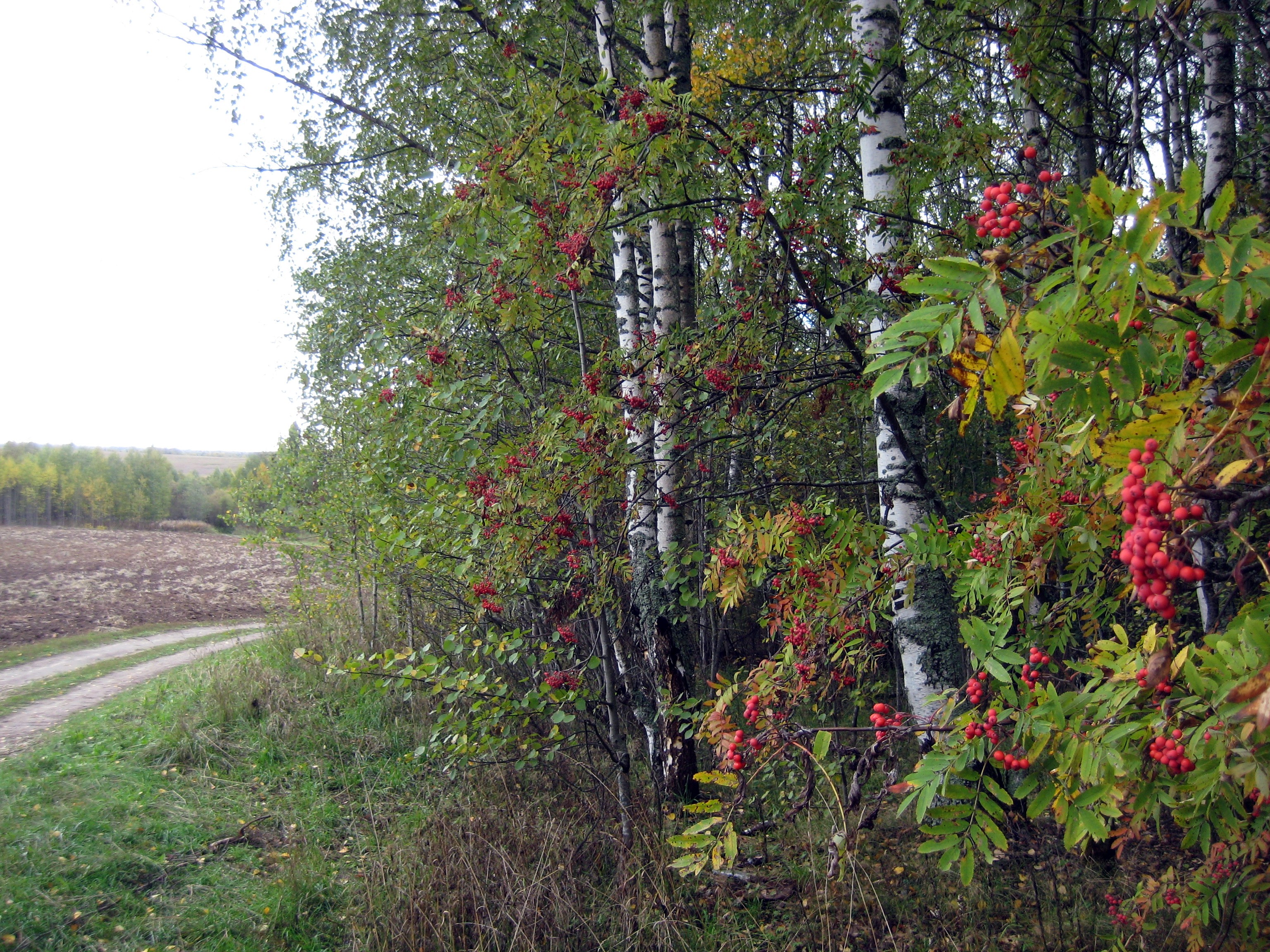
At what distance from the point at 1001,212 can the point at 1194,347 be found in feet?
1.38

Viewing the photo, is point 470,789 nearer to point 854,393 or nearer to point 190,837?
point 190,837

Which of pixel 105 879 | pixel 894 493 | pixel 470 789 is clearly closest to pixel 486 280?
pixel 894 493

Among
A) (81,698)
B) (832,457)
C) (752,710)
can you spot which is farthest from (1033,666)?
(81,698)

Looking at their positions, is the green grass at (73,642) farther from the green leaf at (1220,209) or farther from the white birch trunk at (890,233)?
the green leaf at (1220,209)

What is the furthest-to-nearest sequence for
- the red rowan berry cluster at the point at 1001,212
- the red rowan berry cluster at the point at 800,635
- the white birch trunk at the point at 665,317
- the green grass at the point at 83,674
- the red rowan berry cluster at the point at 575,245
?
the green grass at the point at 83,674, the white birch trunk at the point at 665,317, the red rowan berry cluster at the point at 575,245, the red rowan berry cluster at the point at 800,635, the red rowan berry cluster at the point at 1001,212

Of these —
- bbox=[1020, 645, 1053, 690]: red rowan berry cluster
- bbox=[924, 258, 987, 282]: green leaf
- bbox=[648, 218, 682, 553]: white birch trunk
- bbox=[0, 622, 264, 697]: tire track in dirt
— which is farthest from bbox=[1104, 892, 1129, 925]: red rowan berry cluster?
bbox=[0, 622, 264, 697]: tire track in dirt

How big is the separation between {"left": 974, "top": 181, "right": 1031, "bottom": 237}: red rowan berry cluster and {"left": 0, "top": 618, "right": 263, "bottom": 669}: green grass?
15178mm

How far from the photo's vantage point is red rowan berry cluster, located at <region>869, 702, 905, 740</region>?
69.5 inches

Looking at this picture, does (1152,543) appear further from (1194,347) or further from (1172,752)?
(1172,752)

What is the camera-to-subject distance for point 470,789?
5164mm

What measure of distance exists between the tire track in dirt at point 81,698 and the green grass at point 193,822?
0.43m

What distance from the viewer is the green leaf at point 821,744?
72.4 inches

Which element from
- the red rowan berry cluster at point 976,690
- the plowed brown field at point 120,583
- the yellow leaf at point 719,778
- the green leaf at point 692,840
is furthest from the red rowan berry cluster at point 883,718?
the plowed brown field at point 120,583

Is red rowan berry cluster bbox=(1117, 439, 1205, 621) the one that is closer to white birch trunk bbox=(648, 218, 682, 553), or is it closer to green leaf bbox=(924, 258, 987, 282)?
green leaf bbox=(924, 258, 987, 282)
